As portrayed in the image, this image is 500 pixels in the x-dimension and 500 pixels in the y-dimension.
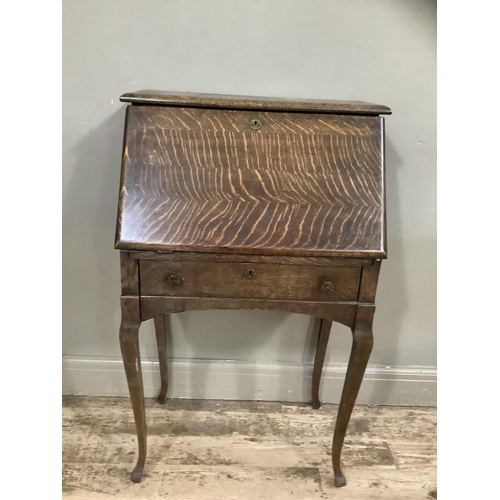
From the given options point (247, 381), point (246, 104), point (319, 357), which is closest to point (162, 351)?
point (247, 381)

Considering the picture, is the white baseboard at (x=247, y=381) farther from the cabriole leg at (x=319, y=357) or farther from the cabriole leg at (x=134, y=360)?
the cabriole leg at (x=134, y=360)

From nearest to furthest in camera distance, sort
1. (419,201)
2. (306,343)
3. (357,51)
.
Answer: (357,51), (419,201), (306,343)

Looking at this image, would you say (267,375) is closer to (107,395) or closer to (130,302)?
(107,395)

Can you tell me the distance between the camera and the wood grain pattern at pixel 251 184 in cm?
111

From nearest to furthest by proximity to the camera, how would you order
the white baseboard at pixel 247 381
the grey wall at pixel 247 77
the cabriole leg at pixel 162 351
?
the grey wall at pixel 247 77
the cabriole leg at pixel 162 351
the white baseboard at pixel 247 381

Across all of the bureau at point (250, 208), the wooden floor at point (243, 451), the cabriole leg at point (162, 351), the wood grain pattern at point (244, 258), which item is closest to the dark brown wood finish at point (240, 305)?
the bureau at point (250, 208)

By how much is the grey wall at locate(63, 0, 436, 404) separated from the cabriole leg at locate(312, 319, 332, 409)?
0.68 feet

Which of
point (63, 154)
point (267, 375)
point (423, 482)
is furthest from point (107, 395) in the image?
point (423, 482)

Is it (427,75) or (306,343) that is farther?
(306,343)

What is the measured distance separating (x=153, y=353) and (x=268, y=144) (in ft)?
3.12

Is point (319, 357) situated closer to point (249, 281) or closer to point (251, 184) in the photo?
point (249, 281)

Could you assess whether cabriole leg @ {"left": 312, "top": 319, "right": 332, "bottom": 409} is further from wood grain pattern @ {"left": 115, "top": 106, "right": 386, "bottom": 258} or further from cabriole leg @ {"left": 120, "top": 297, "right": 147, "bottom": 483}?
cabriole leg @ {"left": 120, "top": 297, "right": 147, "bottom": 483}

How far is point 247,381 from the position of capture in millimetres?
1717

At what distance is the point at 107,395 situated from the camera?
5.69 feet
